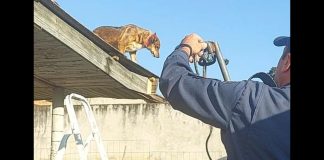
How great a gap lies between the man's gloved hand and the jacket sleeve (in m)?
0.03

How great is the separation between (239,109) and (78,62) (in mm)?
2254

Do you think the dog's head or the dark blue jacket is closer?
the dark blue jacket

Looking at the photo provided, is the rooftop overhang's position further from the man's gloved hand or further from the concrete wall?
the concrete wall

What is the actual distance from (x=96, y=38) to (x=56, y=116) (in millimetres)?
1258

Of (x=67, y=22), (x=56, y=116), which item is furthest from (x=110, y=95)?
(x=67, y=22)

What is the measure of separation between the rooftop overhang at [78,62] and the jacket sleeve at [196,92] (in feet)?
5.39

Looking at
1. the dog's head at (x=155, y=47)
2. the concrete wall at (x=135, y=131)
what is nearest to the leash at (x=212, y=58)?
the dog's head at (x=155, y=47)

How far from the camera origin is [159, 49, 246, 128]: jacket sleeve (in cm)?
139

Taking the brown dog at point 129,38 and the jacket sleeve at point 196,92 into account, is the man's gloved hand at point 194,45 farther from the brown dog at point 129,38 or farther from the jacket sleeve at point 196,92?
the brown dog at point 129,38

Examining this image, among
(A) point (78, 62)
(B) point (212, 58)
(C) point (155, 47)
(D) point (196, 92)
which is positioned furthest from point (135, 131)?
(D) point (196, 92)

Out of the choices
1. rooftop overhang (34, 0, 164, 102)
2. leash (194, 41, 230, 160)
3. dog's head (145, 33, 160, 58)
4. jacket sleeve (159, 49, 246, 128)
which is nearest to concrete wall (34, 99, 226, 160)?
dog's head (145, 33, 160, 58)

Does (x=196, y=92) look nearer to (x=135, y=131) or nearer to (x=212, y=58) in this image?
(x=212, y=58)

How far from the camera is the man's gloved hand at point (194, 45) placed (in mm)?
1502
